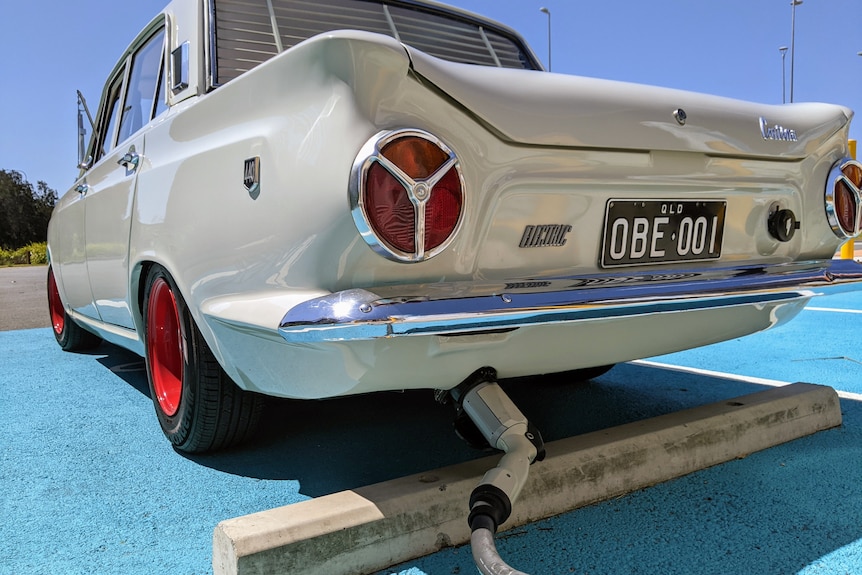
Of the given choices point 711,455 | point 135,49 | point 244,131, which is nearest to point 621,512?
point 711,455

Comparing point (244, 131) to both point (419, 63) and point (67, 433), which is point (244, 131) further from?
point (67, 433)

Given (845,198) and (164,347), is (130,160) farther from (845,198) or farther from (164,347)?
(845,198)

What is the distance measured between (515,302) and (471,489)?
597 mm

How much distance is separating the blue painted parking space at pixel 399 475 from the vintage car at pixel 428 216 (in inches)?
11.1

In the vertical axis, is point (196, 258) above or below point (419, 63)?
below

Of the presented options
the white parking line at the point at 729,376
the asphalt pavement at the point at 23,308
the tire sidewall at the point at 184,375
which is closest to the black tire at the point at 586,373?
the white parking line at the point at 729,376

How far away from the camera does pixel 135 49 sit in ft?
10.8

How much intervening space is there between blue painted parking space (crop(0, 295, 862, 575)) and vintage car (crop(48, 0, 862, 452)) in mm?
282

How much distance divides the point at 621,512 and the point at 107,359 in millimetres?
3938

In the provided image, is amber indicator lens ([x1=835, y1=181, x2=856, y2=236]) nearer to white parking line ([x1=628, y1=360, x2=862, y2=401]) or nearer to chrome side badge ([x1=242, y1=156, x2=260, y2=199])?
white parking line ([x1=628, y1=360, x2=862, y2=401])

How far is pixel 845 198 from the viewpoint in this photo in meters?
2.28

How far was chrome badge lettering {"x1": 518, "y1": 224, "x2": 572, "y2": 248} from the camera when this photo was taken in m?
1.67

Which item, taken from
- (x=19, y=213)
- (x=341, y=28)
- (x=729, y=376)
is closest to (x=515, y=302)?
(x=341, y=28)

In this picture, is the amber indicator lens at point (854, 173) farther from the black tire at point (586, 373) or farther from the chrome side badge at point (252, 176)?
the chrome side badge at point (252, 176)
